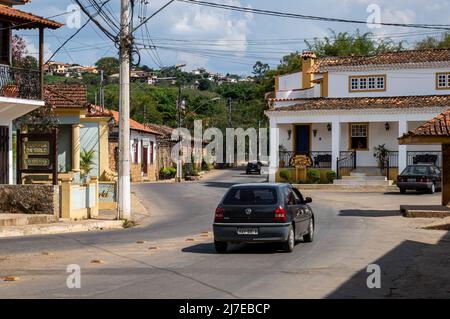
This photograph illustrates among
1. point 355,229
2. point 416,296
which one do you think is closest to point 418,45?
point 355,229

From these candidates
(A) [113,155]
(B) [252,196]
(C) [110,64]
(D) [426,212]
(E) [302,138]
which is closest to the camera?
(B) [252,196]

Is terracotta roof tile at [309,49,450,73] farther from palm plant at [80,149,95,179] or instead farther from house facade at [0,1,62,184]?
house facade at [0,1,62,184]

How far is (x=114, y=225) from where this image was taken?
26.1m

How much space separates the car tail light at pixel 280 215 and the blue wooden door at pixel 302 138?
33617 millimetres

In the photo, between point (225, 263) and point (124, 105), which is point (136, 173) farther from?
point (225, 263)

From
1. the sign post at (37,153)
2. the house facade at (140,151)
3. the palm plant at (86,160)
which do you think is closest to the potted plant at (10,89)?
the sign post at (37,153)

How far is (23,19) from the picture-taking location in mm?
26781

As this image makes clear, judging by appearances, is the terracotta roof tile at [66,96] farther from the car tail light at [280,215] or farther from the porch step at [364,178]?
the car tail light at [280,215]

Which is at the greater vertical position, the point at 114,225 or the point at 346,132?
the point at 346,132

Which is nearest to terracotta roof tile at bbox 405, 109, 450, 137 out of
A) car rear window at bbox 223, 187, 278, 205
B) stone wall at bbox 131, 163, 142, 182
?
car rear window at bbox 223, 187, 278, 205

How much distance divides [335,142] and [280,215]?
100 ft

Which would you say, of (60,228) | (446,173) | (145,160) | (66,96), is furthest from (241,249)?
(145,160)
